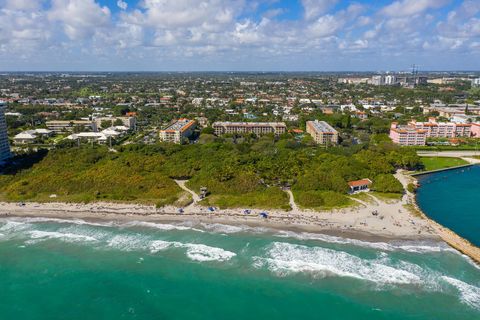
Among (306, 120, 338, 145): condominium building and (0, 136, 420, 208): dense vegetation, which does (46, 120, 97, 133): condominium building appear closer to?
(0, 136, 420, 208): dense vegetation

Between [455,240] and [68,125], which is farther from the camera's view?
[68,125]

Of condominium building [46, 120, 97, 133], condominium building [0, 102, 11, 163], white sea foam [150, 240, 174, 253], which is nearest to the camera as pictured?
white sea foam [150, 240, 174, 253]

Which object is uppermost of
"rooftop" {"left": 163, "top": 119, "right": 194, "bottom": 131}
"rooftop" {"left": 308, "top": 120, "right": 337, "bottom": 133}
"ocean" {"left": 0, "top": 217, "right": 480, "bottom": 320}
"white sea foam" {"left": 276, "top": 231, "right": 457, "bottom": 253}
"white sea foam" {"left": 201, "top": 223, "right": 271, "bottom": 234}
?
"rooftop" {"left": 308, "top": 120, "right": 337, "bottom": 133}

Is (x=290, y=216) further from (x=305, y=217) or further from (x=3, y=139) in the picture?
(x=3, y=139)

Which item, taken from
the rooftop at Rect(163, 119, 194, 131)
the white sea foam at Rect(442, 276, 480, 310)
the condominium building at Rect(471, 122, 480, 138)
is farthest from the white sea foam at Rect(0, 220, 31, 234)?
the condominium building at Rect(471, 122, 480, 138)

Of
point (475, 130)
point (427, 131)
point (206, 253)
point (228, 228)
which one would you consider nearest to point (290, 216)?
point (228, 228)

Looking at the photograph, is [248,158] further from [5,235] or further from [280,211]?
[5,235]
